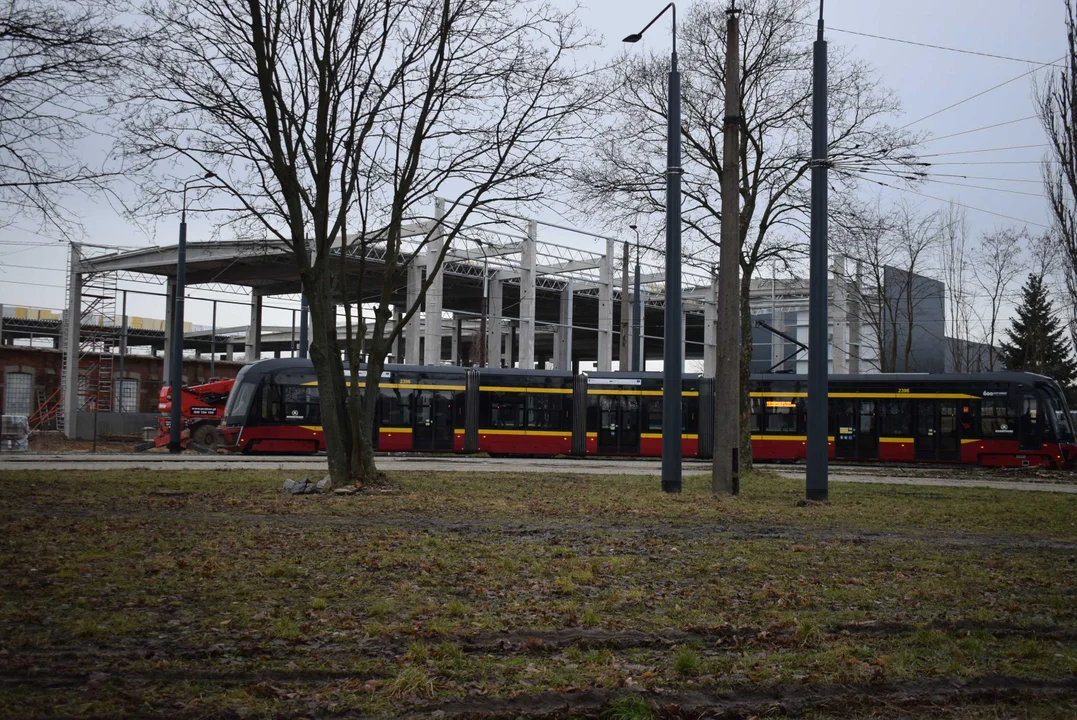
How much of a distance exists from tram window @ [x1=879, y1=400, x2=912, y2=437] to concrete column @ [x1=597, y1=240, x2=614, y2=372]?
57.3 ft

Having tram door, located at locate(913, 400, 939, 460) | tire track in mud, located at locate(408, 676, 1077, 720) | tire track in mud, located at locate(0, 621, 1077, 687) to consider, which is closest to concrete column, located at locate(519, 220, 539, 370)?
tram door, located at locate(913, 400, 939, 460)

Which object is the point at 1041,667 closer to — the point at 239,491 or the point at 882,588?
the point at 882,588

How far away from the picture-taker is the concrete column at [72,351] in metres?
42.8

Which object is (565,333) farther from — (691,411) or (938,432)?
(938,432)

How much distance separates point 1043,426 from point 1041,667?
29.0 m

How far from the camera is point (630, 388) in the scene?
34.9 metres

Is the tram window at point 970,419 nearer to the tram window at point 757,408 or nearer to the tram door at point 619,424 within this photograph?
the tram window at point 757,408

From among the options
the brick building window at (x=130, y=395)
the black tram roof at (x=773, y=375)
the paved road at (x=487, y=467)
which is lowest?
the paved road at (x=487, y=467)

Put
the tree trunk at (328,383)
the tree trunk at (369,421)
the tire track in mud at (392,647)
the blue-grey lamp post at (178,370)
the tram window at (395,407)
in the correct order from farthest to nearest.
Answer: the tram window at (395,407) → the blue-grey lamp post at (178,370) → the tree trunk at (369,421) → the tree trunk at (328,383) → the tire track in mud at (392,647)

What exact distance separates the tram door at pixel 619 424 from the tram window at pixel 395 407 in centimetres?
697

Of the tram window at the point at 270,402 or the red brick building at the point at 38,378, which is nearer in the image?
the tram window at the point at 270,402

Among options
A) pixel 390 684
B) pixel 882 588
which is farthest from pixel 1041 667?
pixel 390 684

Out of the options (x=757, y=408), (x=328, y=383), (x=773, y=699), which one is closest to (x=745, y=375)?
(x=328, y=383)

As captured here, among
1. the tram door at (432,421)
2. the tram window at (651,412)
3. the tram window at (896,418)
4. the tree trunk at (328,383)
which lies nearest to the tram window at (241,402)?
the tram door at (432,421)
